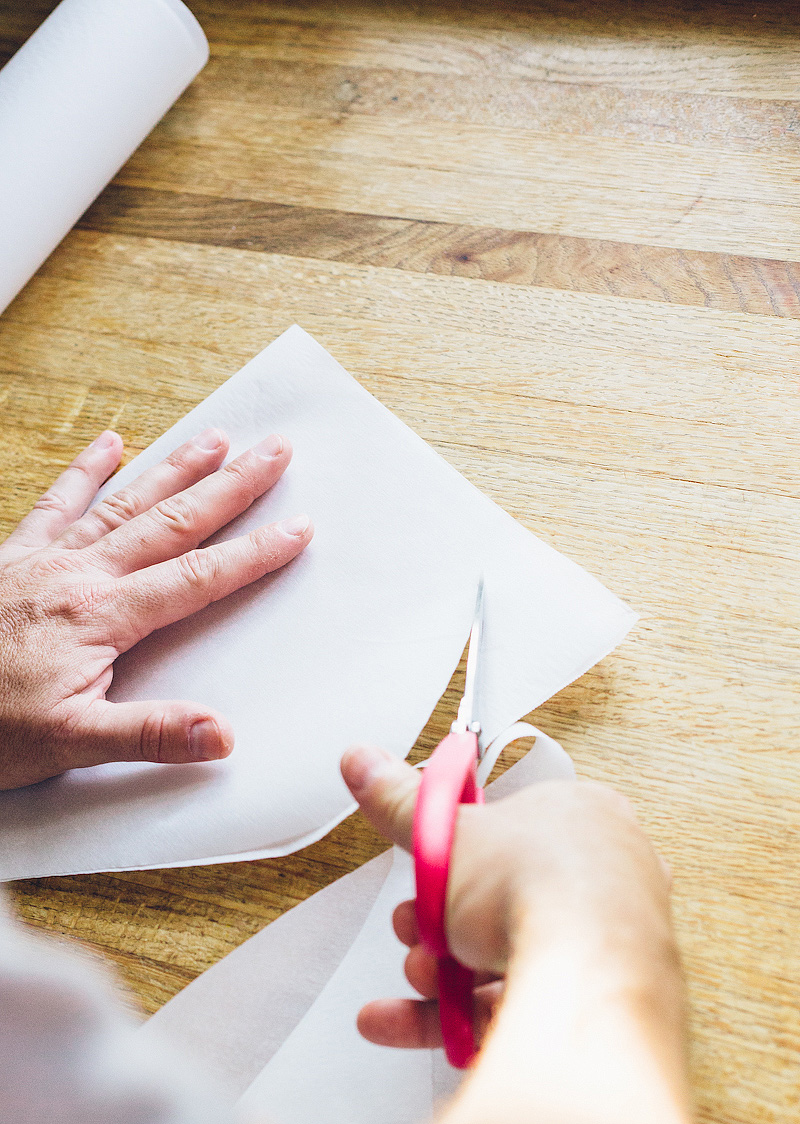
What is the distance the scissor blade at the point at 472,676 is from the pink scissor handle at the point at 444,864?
1.3 inches

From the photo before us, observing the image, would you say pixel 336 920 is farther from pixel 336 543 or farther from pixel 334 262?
pixel 334 262

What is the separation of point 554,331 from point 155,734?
1.21ft

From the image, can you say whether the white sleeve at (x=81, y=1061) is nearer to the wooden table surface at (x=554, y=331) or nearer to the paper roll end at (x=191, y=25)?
the wooden table surface at (x=554, y=331)

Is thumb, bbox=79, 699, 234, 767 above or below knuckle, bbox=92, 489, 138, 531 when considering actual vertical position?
below

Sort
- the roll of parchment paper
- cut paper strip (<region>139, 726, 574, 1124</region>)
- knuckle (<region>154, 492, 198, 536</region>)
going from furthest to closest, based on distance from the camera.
→ the roll of parchment paper
knuckle (<region>154, 492, 198, 536</region>)
cut paper strip (<region>139, 726, 574, 1124</region>)

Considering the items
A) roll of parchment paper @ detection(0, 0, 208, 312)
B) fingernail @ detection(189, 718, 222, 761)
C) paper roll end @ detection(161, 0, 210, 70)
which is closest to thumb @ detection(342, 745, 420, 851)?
fingernail @ detection(189, 718, 222, 761)

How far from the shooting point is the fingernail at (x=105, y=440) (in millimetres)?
553

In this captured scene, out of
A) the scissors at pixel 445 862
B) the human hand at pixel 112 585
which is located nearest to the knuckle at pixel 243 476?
the human hand at pixel 112 585

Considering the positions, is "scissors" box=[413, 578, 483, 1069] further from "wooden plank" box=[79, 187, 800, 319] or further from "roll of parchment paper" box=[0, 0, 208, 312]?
"roll of parchment paper" box=[0, 0, 208, 312]

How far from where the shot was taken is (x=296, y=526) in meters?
0.49

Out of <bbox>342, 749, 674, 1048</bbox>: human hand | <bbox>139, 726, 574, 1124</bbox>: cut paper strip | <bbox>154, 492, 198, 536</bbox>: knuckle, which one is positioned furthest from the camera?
<bbox>154, 492, 198, 536</bbox>: knuckle

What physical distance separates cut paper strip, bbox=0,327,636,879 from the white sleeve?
6 centimetres

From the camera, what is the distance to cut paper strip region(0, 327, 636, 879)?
17.0 inches

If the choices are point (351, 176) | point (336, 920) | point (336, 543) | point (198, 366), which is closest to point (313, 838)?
point (336, 920)
